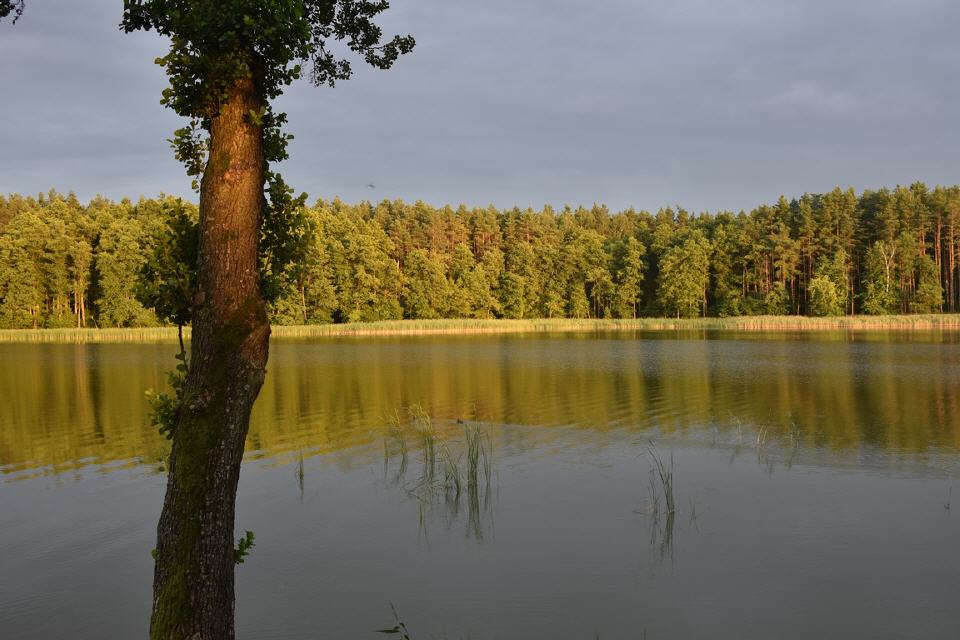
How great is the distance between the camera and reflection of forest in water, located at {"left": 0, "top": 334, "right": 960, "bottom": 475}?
1428 cm

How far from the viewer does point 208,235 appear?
4.36 meters

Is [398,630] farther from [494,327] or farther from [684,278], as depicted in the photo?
[684,278]

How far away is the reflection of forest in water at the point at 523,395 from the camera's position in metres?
14.3

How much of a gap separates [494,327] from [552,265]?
24655mm

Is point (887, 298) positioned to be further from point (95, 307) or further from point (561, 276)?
point (95, 307)

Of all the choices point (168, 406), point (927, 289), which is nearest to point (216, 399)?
point (168, 406)

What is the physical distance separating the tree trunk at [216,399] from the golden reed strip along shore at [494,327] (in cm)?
5120

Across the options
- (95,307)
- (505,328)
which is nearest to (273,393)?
(505,328)

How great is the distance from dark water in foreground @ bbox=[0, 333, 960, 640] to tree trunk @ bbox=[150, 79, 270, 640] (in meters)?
2.00

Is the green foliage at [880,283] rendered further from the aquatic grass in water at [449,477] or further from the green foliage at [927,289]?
the aquatic grass in water at [449,477]

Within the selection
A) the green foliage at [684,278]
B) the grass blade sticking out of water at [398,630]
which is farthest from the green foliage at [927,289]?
the grass blade sticking out of water at [398,630]

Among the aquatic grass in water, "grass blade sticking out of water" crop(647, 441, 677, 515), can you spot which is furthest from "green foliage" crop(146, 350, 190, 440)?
"grass blade sticking out of water" crop(647, 441, 677, 515)

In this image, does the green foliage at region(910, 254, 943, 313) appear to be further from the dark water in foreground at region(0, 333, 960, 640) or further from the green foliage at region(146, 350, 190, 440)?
the green foliage at region(146, 350, 190, 440)

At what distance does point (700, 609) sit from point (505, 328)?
194 feet
